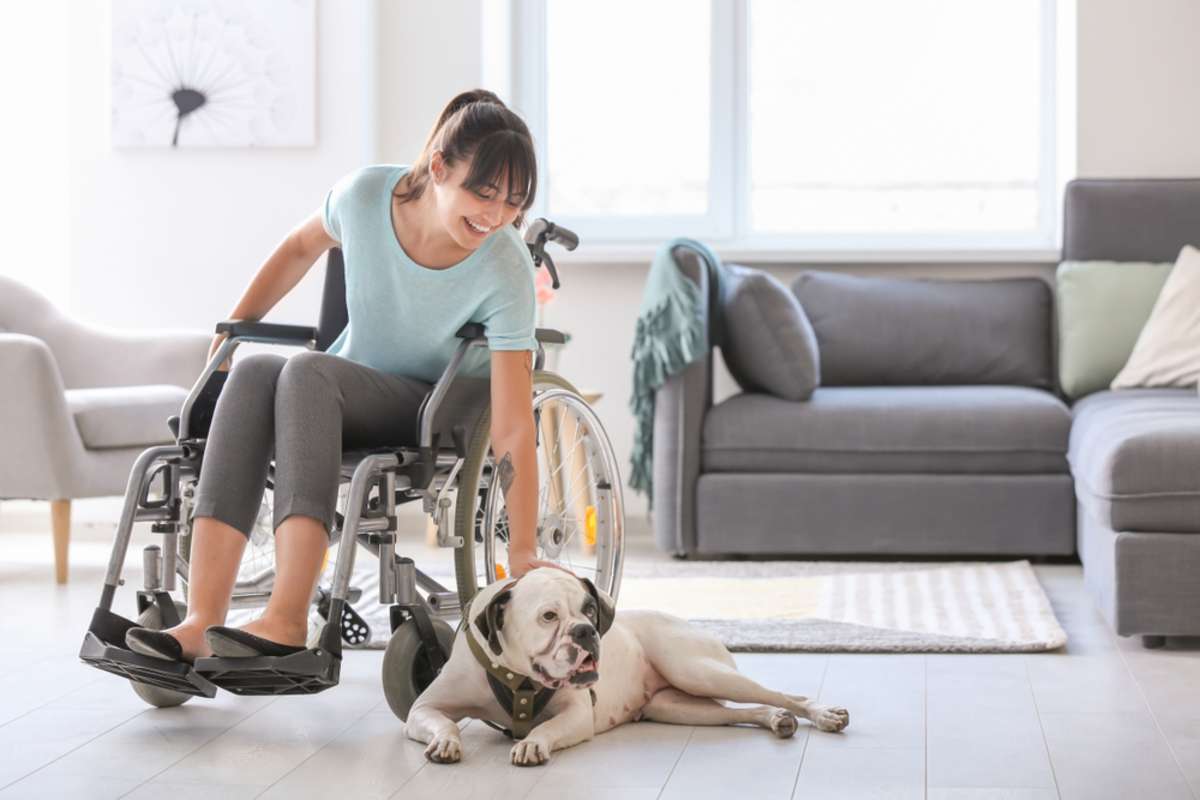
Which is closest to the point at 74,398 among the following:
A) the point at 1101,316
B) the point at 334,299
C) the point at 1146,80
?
the point at 334,299

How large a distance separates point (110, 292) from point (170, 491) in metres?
2.73

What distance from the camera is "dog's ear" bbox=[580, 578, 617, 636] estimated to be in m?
1.90

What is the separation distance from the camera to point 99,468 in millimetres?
3627

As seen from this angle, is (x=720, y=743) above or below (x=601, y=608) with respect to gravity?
below

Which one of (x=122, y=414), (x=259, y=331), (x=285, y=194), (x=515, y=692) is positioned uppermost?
(x=285, y=194)

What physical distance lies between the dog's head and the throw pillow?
8.11ft

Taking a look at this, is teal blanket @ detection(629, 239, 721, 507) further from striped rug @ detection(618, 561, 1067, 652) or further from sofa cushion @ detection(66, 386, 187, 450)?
sofa cushion @ detection(66, 386, 187, 450)

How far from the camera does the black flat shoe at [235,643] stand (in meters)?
1.83

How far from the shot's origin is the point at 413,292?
2195 millimetres

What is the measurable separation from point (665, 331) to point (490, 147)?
6.05ft

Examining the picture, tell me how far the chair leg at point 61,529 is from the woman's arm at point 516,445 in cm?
181

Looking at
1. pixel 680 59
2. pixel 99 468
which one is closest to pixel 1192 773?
pixel 99 468

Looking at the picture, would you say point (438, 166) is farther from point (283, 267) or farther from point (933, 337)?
point (933, 337)

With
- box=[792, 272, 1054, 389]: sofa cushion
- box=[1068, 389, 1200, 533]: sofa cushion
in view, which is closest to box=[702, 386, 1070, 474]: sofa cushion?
box=[792, 272, 1054, 389]: sofa cushion
